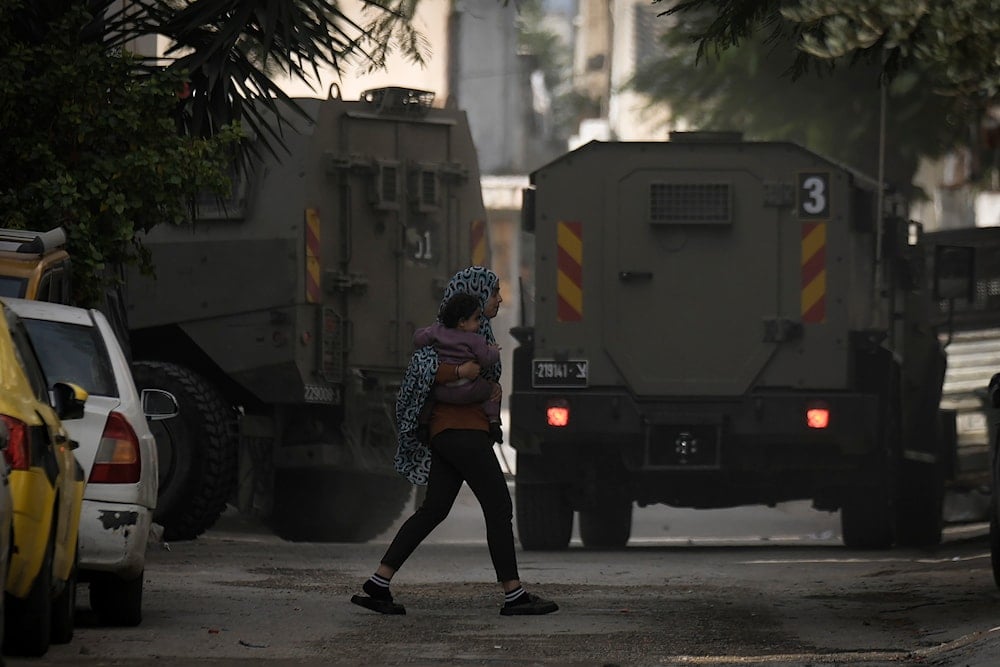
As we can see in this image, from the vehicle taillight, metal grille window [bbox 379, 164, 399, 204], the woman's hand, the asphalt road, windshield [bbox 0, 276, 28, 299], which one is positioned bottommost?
the asphalt road

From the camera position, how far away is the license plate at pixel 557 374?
48.4 feet

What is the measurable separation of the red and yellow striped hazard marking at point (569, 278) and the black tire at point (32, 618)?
717 cm

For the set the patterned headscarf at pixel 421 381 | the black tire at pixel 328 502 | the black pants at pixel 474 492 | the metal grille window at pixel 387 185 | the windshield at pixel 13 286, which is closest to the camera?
the windshield at pixel 13 286

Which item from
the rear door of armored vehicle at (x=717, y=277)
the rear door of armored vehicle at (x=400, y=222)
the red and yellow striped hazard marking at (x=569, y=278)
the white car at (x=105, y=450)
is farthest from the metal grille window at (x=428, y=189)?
the white car at (x=105, y=450)

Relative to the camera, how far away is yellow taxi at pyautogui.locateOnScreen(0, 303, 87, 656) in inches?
289

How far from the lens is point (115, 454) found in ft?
29.0

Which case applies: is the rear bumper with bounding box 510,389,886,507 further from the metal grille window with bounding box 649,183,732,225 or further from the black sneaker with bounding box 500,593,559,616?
the black sneaker with bounding box 500,593,559,616

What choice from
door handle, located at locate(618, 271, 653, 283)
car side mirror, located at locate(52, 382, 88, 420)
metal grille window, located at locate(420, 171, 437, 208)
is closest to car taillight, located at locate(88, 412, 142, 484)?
car side mirror, located at locate(52, 382, 88, 420)

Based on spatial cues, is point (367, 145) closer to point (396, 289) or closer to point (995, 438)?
point (396, 289)

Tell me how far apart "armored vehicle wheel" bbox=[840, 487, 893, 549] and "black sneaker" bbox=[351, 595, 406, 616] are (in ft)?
19.5

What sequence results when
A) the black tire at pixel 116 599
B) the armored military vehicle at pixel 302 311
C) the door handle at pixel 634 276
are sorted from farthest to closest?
1. the armored military vehicle at pixel 302 311
2. the door handle at pixel 634 276
3. the black tire at pixel 116 599

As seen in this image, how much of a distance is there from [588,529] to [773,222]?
2959mm

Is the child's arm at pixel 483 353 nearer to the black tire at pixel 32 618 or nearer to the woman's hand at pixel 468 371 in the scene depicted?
the woman's hand at pixel 468 371

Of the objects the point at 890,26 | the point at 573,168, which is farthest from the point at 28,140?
the point at 890,26
